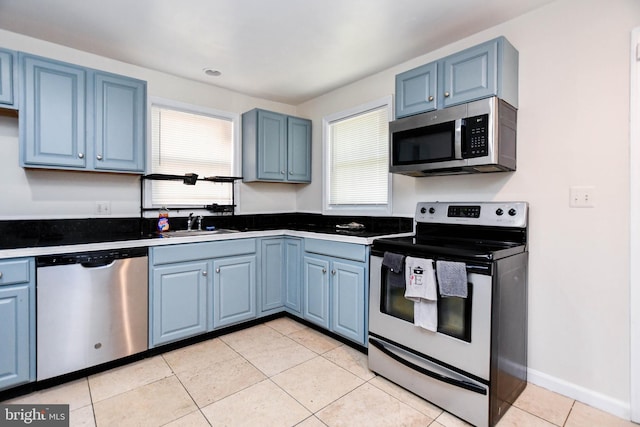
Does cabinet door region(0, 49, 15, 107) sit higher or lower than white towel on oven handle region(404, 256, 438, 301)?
higher

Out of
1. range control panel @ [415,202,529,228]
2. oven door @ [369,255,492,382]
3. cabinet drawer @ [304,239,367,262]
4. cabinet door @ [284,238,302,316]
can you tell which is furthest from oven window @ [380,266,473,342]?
cabinet door @ [284,238,302,316]

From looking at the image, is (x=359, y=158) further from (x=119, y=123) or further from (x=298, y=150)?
(x=119, y=123)

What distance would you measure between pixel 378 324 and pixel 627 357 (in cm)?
134

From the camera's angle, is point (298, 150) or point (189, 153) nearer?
point (189, 153)

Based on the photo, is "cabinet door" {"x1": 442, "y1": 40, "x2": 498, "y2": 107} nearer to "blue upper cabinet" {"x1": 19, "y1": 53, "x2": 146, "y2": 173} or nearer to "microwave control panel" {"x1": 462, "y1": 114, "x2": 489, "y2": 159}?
"microwave control panel" {"x1": 462, "y1": 114, "x2": 489, "y2": 159}

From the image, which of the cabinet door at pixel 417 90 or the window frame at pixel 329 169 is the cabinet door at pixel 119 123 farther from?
the cabinet door at pixel 417 90

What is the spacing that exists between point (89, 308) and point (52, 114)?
1363 mm

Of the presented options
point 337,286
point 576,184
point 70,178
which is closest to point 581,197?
point 576,184

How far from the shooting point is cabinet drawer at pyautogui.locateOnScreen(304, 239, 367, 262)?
2.43 m

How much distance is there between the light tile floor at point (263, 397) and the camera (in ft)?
5.66

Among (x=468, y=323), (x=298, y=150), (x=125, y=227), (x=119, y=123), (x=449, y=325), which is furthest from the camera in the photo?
(x=298, y=150)

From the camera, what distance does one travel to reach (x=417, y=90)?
2.31 meters

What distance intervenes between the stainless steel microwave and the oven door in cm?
71

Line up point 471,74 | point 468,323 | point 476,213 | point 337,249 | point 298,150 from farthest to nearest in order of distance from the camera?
point 298,150 < point 337,249 < point 476,213 < point 471,74 < point 468,323
